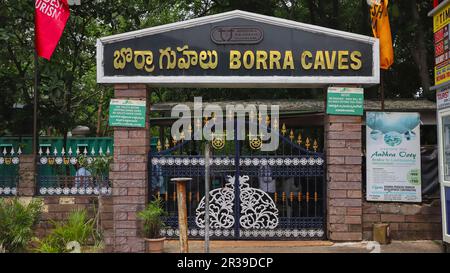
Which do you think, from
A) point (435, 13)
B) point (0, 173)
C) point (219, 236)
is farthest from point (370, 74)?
point (0, 173)

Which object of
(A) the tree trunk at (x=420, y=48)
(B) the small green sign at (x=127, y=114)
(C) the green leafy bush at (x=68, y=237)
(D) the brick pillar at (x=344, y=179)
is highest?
(A) the tree trunk at (x=420, y=48)

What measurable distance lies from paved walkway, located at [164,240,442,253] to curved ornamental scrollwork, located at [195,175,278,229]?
30 centimetres

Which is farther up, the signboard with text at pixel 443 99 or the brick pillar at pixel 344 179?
the signboard with text at pixel 443 99

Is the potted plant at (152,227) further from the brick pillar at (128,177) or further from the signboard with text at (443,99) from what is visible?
the signboard with text at (443,99)

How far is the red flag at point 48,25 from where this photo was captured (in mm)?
7911

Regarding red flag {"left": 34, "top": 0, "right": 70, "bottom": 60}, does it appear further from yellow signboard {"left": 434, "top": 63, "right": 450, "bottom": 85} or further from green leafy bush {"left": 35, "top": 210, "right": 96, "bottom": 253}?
yellow signboard {"left": 434, "top": 63, "right": 450, "bottom": 85}

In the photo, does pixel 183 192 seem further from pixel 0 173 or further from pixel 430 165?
pixel 430 165

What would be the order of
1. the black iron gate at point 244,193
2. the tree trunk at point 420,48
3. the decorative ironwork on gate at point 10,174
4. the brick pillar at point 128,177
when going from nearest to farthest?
1. the brick pillar at point 128,177
2. the black iron gate at point 244,193
3. the decorative ironwork on gate at point 10,174
4. the tree trunk at point 420,48

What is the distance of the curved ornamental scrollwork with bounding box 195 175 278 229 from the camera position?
7.70 metres

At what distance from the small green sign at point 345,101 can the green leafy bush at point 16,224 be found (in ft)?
15.6

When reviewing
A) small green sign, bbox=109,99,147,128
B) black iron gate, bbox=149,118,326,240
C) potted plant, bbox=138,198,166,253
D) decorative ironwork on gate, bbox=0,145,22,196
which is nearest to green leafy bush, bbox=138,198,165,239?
potted plant, bbox=138,198,166,253

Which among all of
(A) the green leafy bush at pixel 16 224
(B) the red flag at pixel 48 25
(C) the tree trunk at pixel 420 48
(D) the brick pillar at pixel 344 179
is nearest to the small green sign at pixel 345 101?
(D) the brick pillar at pixel 344 179

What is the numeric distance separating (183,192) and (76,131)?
10.1m

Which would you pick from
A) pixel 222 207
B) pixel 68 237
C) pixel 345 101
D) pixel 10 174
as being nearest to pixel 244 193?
pixel 222 207
